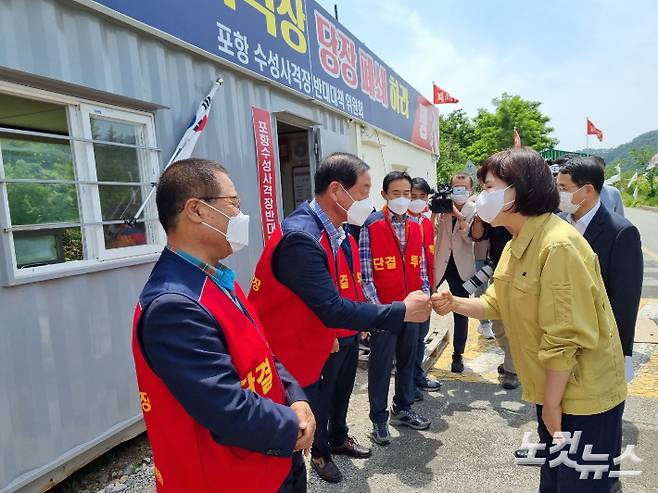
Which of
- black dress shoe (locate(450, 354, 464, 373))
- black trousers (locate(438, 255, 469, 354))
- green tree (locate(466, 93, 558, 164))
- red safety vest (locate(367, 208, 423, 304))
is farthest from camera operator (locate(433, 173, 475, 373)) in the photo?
green tree (locate(466, 93, 558, 164))

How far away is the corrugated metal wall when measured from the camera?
7.64 ft

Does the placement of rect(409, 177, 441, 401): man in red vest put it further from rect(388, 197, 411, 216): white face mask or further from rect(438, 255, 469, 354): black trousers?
rect(438, 255, 469, 354): black trousers

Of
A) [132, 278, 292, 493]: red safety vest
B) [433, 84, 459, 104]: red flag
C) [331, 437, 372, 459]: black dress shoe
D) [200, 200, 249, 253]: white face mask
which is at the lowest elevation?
[331, 437, 372, 459]: black dress shoe

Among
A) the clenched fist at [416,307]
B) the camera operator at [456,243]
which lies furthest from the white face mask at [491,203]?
the camera operator at [456,243]

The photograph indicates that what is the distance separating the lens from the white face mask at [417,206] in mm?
3533

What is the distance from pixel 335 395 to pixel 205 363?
6.25 feet

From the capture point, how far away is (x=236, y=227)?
1.44m

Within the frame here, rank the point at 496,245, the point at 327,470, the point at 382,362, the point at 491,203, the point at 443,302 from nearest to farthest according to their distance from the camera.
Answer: the point at 491,203
the point at 443,302
the point at 327,470
the point at 382,362
the point at 496,245

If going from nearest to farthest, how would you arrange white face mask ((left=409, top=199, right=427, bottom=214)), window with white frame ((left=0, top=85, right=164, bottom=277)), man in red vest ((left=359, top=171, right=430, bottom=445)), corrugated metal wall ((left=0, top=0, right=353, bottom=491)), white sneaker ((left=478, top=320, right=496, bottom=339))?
corrugated metal wall ((left=0, top=0, right=353, bottom=491))
window with white frame ((left=0, top=85, right=164, bottom=277))
man in red vest ((left=359, top=171, right=430, bottom=445))
white face mask ((left=409, top=199, right=427, bottom=214))
white sneaker ((left=478, top=320, right=496, bottom=339))

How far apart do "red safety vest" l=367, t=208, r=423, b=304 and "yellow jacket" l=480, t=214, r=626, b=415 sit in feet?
5.03

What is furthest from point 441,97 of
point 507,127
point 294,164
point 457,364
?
point 507,127

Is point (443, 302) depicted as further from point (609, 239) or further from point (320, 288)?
point (609, 239)

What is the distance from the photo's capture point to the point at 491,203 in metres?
1.77

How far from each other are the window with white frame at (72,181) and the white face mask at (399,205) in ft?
5.92
